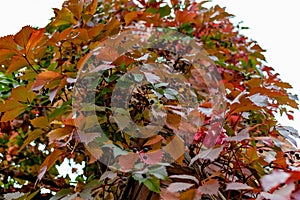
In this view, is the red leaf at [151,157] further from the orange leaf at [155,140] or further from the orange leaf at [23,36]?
the orange leaf at [23,36]

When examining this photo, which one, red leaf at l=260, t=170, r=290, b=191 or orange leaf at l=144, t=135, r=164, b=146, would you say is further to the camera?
orange leaf at l=144, t=135, r=164, b=146

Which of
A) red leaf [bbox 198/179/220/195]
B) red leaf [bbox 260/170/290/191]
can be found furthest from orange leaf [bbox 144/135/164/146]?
red leaf [bbox 260/170/290/191]

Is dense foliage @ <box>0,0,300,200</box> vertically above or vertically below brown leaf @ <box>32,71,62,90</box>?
below

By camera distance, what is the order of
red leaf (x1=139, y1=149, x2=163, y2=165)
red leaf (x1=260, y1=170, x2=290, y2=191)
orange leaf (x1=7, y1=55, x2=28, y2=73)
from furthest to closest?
orange leaf (x1=7, y1=55, x2=28, y2=73), red leaf (x1=139, y1=149, x2=163, y2=165), red leaf (x1=260, y1=170, x2=290, y2=191)

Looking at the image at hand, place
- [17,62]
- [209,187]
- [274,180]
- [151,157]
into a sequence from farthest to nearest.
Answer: [17,62] → [151,157] → [209,187] → [274,180]

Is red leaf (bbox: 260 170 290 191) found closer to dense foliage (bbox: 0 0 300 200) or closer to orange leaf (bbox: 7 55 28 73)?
dense foliage (bbox: 0 0 300 200)

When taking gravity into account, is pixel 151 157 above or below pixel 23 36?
below

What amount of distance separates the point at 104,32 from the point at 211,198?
23.0 inches

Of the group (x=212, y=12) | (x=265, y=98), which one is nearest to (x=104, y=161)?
(x=265, y=98)

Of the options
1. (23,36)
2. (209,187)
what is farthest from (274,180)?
(23,36)

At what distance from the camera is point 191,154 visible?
0.83 m

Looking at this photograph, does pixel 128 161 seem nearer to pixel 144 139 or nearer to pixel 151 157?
pixel 151 157

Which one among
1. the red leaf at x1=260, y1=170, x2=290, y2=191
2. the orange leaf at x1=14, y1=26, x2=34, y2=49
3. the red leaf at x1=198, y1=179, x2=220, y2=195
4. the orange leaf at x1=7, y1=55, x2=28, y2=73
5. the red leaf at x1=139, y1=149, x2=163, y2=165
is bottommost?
the red leaf at x1=198, y1=179, x2=220, y2=195

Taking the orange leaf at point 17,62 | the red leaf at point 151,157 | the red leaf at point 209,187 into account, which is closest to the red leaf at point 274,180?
the red leaf at point 209,187
